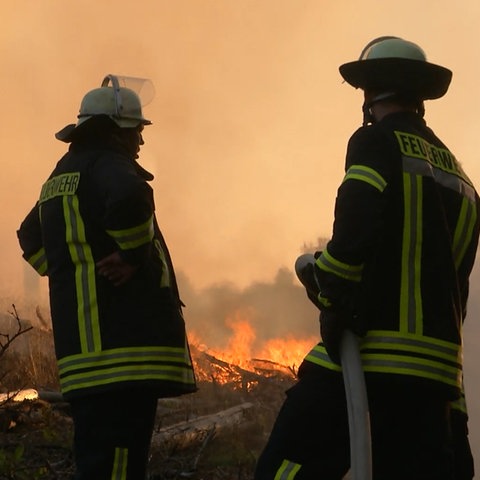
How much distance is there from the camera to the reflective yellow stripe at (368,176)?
2814 millimetres

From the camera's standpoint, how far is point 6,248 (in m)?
16.1

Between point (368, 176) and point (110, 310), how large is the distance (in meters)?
1.23

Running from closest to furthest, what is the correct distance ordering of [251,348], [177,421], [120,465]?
[120,465] → [177,421] → [251,348]

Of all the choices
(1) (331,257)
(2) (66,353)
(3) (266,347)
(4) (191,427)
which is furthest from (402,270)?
(3) (266,347)

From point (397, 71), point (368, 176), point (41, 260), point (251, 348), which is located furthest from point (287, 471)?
point (251, 348)

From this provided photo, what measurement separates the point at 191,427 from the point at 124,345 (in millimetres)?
3623

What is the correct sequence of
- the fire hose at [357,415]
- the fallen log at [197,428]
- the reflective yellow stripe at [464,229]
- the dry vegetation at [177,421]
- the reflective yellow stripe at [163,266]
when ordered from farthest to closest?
the fallen log at [197,428] → the dry vegetation at [177,421] → the reflective yellow stripe at [163,266] → the reflective yellow stripe at [464,229] → the fire hose at [357,415]

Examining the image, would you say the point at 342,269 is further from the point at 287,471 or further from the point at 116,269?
the point at 116,269

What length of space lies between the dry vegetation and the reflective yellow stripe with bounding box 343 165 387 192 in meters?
2.46

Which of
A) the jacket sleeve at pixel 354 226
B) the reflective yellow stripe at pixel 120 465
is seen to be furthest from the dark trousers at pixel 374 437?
the reflective yellow stripe at pixel 120 465

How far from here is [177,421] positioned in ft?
25.0

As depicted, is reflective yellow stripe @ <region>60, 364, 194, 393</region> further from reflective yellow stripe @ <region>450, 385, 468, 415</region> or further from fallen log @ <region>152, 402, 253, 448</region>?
fallen log @ <region>152, 402, 253, 448</region>

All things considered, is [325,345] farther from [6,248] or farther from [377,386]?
[6,248]

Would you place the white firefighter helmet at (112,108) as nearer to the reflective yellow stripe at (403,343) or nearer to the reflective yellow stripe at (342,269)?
the reflective yellow stripe at (342,269)
